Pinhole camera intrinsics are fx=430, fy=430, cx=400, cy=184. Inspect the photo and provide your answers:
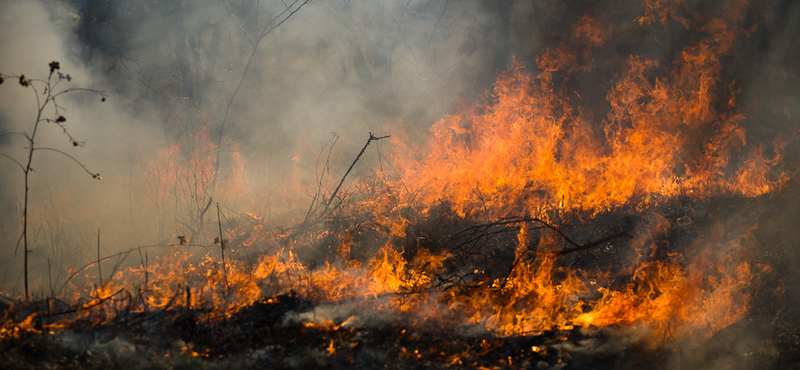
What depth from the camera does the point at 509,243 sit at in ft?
18.3

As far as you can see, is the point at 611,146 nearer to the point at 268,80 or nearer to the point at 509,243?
the point at 509,243

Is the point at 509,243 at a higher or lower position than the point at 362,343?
higher

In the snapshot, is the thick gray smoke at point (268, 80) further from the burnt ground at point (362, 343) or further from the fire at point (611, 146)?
the burnt ground at point (362, 343)

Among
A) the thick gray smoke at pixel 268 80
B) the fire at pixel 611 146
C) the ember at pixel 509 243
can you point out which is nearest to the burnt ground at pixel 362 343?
Result: the ember at pixel 509 243

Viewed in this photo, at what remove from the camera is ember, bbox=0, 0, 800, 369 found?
3713 millimetres

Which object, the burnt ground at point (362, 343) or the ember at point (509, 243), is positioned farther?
the ember at point (509, 243)

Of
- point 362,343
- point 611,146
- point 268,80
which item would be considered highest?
point 268,80

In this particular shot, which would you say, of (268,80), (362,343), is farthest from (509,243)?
(268,80)

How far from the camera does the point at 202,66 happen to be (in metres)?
8.47

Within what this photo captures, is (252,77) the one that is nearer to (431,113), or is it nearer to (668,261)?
(431,113)

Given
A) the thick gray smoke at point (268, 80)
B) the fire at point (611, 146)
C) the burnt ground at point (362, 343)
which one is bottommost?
the burnt ground at point (362, 343)

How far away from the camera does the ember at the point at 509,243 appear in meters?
3.71

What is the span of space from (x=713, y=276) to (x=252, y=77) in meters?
7.97

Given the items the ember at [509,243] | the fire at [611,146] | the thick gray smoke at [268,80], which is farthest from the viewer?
the thick gray smoke at [268,80]
